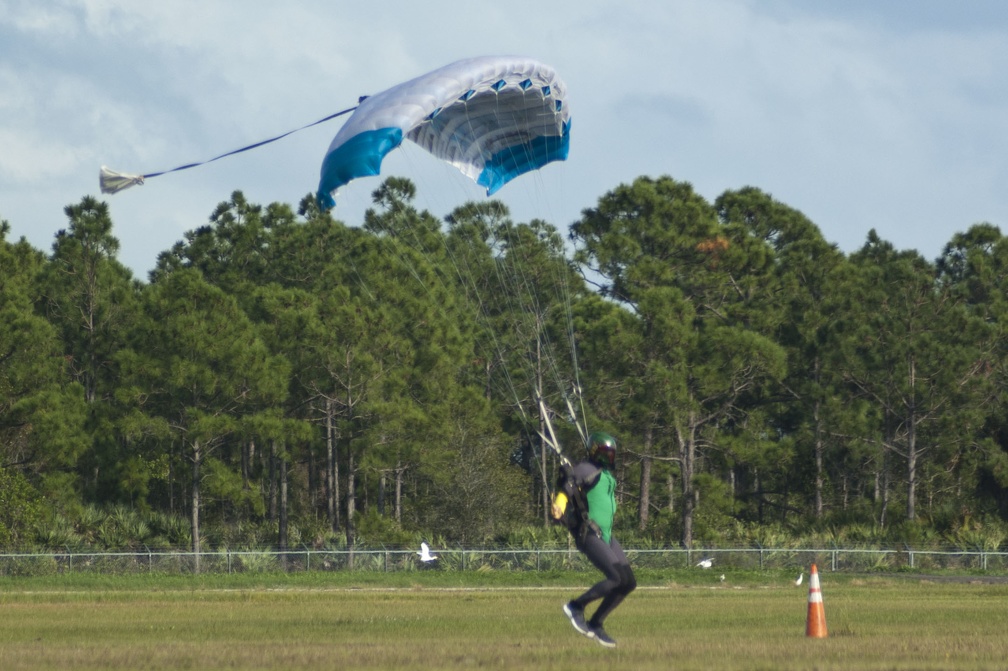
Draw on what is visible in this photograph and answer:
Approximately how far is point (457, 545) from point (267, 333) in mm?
8896

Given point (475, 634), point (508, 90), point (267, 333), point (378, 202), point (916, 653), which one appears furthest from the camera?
point (378, 202)

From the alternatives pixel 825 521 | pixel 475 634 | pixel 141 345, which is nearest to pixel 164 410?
pixel 141 345

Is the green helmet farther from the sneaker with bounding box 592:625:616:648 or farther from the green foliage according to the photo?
the green foliage

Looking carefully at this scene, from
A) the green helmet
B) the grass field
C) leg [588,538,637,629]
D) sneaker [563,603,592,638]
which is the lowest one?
the grass field

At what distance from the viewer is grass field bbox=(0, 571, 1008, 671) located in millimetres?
8945

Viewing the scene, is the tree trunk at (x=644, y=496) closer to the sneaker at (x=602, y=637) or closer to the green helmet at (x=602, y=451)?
the green helmet at (x=602, y=451)

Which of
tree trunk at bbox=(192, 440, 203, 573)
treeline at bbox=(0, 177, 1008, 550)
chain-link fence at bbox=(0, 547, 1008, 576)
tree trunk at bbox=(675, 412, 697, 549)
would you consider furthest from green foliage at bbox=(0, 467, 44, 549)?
tree trunk at bbox=(675, 412, 697, 549)

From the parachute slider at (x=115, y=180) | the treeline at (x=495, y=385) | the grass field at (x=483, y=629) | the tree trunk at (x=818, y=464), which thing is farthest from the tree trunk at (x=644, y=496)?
the parachute slider at (x=115, y=180)

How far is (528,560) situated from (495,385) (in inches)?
206

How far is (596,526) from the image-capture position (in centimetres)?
1046

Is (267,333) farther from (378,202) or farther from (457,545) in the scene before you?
(378,202)

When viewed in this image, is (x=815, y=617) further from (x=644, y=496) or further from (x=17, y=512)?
(x=644, y=496)

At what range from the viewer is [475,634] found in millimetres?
12250

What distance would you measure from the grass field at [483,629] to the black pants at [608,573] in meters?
0.39
